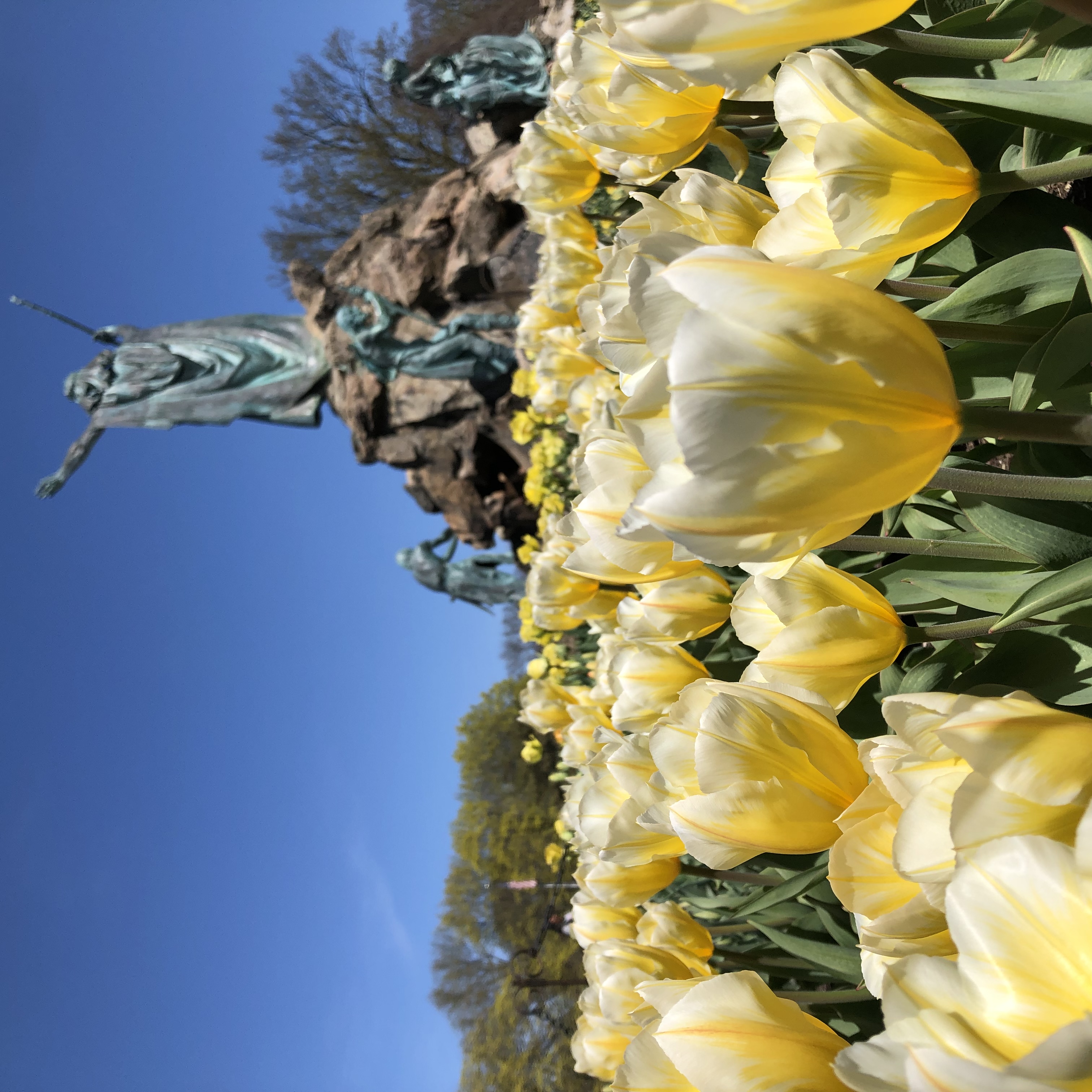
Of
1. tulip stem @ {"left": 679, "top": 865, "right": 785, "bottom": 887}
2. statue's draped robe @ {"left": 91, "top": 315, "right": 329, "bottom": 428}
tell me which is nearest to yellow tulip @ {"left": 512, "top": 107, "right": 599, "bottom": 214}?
tulip stem @ {"left": 679, "top": 865, "right": 785, "bottom": 887}

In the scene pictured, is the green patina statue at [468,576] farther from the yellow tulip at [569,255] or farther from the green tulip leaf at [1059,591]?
the green tulip leaf at [1059,591]

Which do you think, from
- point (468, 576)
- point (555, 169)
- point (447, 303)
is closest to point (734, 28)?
point (555, 169)

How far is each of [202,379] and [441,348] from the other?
382 cm

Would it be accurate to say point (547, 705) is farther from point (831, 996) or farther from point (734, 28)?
point (734, 28)

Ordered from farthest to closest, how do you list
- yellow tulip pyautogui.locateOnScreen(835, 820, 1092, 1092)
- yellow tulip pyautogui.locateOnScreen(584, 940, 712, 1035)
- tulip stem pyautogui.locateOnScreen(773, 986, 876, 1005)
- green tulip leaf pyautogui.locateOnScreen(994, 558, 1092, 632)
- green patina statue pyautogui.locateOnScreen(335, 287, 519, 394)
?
green patina statue pyautogui.locateOnScreen(335, 287, 519, 394) → yellow tulip pyautogui.locateOnScreen(584, 940, 712, 1035) → tulip stem pyautogui.locateOnScreen(773, 986, 876, 1005) → green tulip leaf pyautogui.locateOnScreen(994, 558, 1092, 632) → yellow tulip pyautogui.locateOnScreen(835, 820, 1092, 1092)

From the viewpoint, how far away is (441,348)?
1027 cm

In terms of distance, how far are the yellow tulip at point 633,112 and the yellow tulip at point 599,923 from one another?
5.21 ft

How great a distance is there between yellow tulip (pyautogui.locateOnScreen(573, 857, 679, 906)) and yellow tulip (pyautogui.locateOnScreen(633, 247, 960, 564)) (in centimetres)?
106

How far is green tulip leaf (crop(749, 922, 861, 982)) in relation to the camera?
156 centimetres

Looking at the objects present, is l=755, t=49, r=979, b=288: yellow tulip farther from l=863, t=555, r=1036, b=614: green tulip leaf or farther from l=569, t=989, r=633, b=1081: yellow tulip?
l=569, t=989, r=633, b=1081: yellow tulip

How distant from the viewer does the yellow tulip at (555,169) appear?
2467mm

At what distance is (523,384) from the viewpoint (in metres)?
6.50

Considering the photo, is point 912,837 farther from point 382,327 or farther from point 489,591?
point 489,591

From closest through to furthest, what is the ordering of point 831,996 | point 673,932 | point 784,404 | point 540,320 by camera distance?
point 784,404 → point 831,996 → point 673,932 → point 540,320
